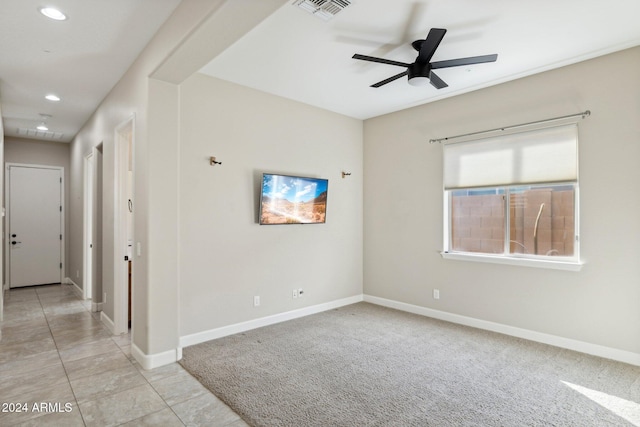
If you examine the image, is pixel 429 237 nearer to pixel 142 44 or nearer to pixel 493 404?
pixel 493 404

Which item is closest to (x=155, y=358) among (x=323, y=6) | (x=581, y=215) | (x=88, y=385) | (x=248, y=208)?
(x=88, y=385)

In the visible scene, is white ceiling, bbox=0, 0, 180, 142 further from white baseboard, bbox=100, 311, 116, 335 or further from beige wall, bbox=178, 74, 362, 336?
white baseboard, bbox=100, 311, 116, 335

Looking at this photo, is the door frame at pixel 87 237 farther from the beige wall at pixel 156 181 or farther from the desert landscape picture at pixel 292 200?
the desert landscape picture at pixel 292 200

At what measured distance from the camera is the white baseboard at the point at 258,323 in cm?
366

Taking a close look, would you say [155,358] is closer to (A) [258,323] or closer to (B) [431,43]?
(A) [258,323]

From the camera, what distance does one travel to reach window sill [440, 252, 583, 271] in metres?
3.51

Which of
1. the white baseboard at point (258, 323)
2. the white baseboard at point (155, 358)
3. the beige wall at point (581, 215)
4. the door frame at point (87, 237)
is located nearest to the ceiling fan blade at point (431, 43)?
the beige wall at point (581, 215)

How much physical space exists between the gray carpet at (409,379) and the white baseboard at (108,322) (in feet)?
3.87

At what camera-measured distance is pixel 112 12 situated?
261 centimetres

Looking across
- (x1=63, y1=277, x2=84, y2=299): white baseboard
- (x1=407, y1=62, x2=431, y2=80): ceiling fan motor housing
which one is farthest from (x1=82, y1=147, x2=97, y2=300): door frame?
(x1=407, y1=62, x2=431, y2=80): ceiling fan motor housing

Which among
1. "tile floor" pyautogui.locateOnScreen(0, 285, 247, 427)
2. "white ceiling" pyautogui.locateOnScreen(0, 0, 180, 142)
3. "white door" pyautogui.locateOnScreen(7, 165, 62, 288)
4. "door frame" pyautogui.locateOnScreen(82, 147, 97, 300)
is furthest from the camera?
"white door" pyautogui.locateOnScreen(7, 165, 62, 288)

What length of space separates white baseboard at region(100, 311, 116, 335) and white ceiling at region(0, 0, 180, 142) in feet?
9.13

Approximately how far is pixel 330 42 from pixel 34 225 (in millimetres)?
6864

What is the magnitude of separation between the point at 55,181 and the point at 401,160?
6725 mm
